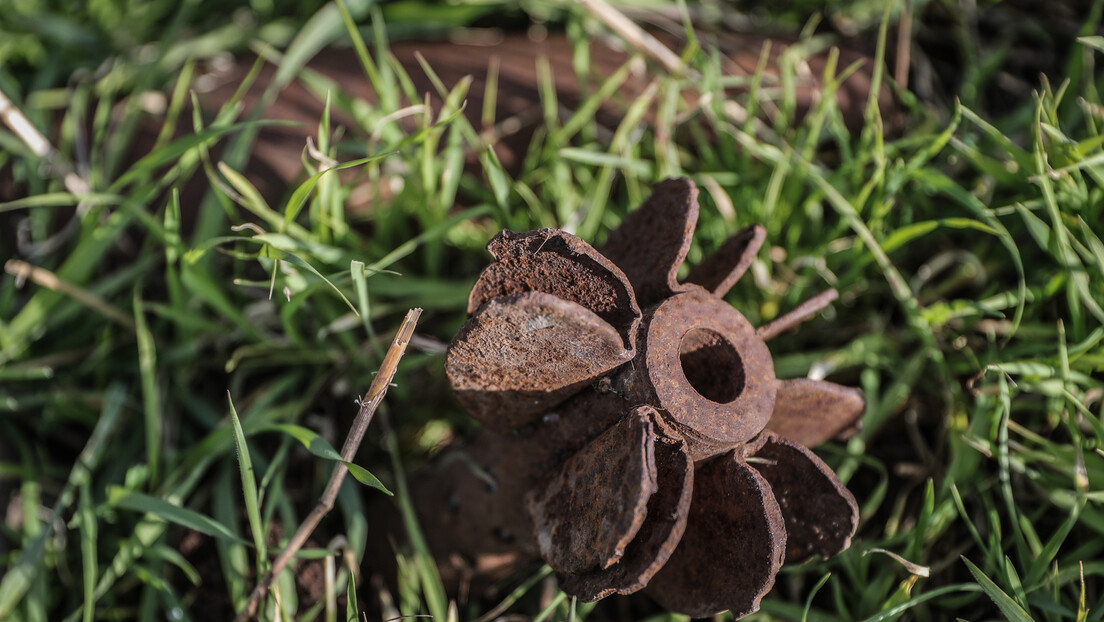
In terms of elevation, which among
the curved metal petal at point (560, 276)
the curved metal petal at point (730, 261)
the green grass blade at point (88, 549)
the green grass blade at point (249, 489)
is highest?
the curved metal petal at point (560, 276)

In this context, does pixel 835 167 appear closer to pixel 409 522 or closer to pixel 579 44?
pixel 579 44

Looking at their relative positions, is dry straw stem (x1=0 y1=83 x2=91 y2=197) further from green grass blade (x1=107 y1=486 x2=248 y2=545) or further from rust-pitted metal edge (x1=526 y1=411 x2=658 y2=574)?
rust-pitted metal edge (x1=526 y1=411 x2=658 y2=574)

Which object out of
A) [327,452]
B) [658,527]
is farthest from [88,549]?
[658,527]

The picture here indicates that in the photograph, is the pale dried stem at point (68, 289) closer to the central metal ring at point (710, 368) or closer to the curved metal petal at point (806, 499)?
the central metal ring at point (710, 368)

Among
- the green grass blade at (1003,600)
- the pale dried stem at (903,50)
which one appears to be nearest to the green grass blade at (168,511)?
the green grass blade at (1003,600)

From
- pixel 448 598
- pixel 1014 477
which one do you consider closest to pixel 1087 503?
pixel 1014 477

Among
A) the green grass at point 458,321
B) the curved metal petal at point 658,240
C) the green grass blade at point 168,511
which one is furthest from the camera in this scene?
the green grass at point 458,321

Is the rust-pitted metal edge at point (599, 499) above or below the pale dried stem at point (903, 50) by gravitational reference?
below
